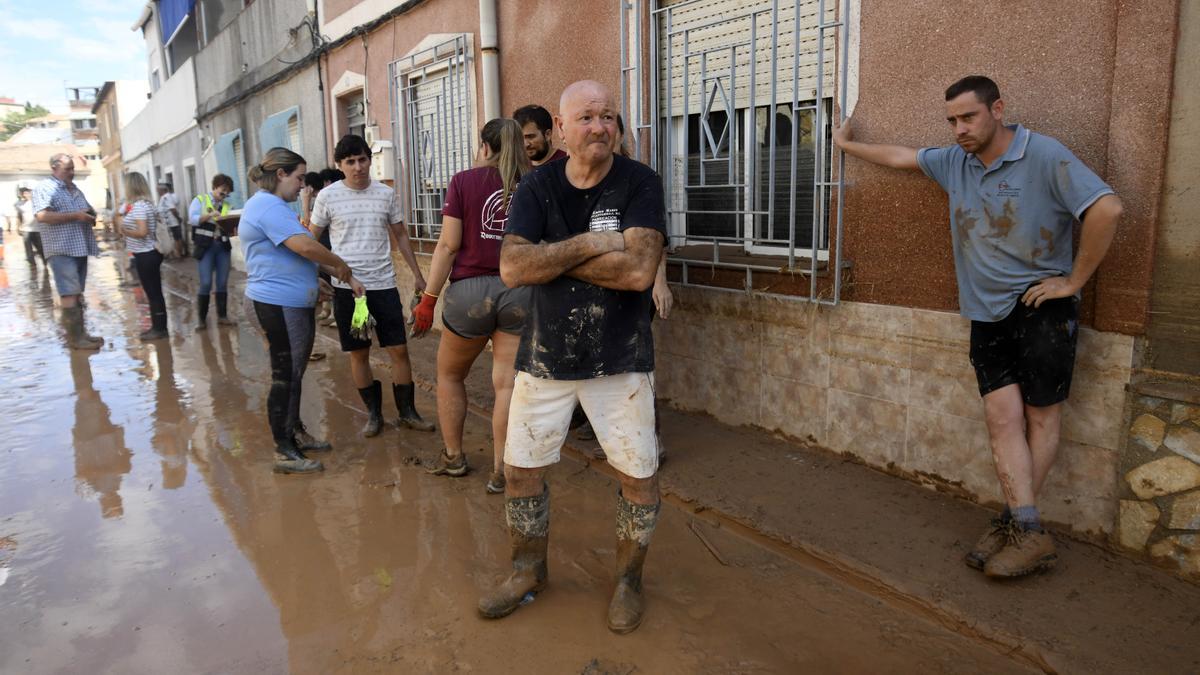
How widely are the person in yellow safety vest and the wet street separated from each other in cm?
388

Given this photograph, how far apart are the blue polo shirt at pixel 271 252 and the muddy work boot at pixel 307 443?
92cm

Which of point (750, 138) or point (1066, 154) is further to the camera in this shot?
point (750, 138)

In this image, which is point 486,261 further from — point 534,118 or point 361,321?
point 361,321

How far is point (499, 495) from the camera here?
12.7 ft

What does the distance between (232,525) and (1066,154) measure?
3903mm

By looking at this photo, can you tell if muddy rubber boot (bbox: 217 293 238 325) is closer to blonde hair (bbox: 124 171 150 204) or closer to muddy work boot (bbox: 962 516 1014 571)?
blonde hair (bbox: 124 171 150 204)

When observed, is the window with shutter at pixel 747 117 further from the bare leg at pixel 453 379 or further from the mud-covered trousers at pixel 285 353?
the mud-covered trousers at pixel 285 353

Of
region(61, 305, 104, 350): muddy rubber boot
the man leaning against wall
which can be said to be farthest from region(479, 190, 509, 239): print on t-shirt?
region(61, 305, 104, 350): muddy rubber boot

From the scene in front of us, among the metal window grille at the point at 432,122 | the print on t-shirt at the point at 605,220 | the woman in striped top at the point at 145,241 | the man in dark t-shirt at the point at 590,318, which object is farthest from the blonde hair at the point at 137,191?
the print on t-shirt at the point at 605,220

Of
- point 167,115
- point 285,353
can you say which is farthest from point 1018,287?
point 167,115

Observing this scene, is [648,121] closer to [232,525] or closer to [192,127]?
[232,525]

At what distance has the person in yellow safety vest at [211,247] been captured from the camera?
28.3ft

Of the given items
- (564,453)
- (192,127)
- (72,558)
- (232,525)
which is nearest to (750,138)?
(564,453)

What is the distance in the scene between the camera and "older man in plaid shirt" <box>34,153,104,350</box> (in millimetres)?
7355
